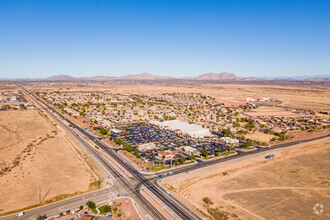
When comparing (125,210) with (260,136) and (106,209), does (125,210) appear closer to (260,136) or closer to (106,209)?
(106,209)

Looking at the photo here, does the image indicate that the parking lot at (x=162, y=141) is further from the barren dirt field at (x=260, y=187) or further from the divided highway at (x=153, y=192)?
the barren dirt field at (x=260, y=187)

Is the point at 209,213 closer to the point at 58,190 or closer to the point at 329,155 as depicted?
the point at 58,190

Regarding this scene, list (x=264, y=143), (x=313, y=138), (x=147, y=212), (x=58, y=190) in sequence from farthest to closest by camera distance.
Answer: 1. (x=313, y=138)
2. (x=264, y=143)
3. (x=58, y=190)
4. (x=147, y=212)

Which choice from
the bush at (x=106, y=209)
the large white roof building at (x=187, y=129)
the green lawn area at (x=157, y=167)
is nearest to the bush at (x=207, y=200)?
the green lawn area at (x=157, y=167)

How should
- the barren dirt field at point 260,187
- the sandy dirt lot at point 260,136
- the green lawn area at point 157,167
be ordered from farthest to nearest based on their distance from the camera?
the sandy dirt lot at point 260,136, the green lawn area at point 157,167, the barren dirt field at point 260,187

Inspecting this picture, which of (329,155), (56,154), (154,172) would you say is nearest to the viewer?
(154,172)

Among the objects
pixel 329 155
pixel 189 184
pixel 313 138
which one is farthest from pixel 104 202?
pixel 313 138

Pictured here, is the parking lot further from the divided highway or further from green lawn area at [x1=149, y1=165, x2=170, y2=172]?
the divided highway
